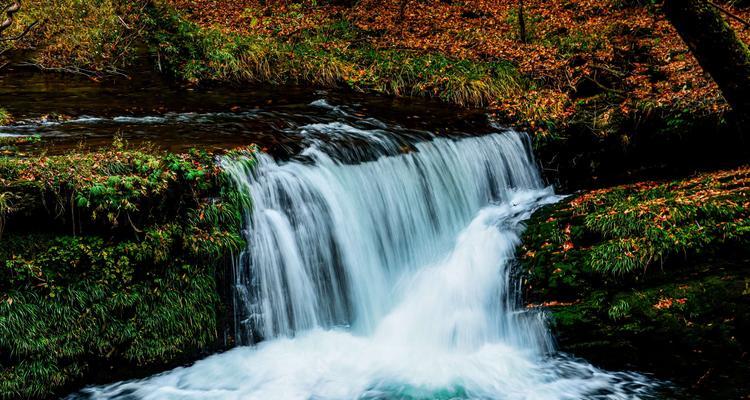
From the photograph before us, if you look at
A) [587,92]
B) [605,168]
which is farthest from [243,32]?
[605,168]

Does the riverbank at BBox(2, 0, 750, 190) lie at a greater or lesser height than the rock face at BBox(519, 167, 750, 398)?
greater

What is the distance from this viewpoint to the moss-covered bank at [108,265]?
4.76m

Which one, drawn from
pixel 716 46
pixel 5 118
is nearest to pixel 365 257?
pixel 716 46

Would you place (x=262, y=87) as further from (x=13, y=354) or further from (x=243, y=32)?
(x=13, y=354)

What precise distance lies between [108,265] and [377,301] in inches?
123

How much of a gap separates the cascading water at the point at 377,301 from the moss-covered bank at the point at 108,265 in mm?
307

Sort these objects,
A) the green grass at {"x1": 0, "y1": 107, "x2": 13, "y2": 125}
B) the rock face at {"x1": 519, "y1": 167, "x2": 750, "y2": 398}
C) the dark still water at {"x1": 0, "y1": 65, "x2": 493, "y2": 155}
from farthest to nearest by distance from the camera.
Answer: the green grass at {"x1": 0, "y1": 107, "x2": 13, "y2": 125}
the dark still water at {"x1": 0, "y1": 65, "x2": 493, "y2": 155}
the rock face at {"x1": 519, "y1": 167, "x2": 750, "y2": 398}

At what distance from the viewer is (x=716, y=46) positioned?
5555mm

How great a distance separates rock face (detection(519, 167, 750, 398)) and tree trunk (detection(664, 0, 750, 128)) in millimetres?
1208

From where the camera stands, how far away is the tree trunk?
542 centimetres

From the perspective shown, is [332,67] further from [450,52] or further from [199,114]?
[199,114]

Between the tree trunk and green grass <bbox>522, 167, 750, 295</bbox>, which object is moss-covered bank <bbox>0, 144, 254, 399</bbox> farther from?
the tree trunk

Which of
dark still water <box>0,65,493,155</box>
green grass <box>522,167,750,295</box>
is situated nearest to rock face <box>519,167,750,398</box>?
green grass <box>522,167,750,295</box>

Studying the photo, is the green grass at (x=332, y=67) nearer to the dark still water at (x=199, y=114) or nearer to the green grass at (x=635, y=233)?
the dark still water at (x=199, y=114)
